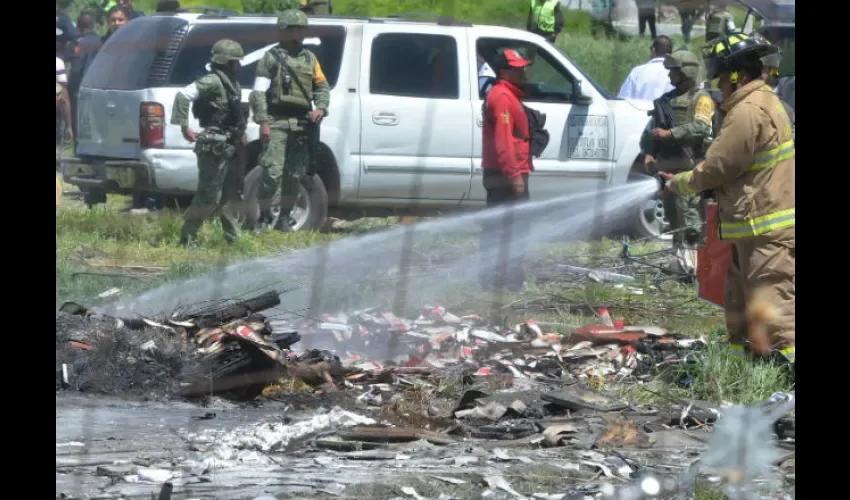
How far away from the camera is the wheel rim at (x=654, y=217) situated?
991 cm

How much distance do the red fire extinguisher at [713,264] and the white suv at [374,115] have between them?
3190mm

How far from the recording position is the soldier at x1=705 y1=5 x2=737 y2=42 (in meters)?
9.78

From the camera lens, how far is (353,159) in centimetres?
959

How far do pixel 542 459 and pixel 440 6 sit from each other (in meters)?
6.07

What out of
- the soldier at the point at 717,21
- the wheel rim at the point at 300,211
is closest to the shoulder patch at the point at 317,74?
the wheel rim at the point at 300,211

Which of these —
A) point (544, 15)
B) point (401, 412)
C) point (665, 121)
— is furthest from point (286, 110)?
point (401, 412)

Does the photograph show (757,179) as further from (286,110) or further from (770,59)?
(286,110)

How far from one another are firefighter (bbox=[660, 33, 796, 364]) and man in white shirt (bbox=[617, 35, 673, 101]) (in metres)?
3.97

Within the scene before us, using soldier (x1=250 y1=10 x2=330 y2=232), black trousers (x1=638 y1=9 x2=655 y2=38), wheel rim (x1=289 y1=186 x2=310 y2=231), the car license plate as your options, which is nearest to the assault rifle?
black trousers (x1=638 y1=9 x2=655 y2=38)

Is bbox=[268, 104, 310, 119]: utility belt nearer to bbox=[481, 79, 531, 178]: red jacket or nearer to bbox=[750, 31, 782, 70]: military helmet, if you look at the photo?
bbox=[481, 79, 531, 178]: red jacket

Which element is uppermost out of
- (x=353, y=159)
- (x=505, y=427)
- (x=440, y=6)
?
(x=440, y=6)
